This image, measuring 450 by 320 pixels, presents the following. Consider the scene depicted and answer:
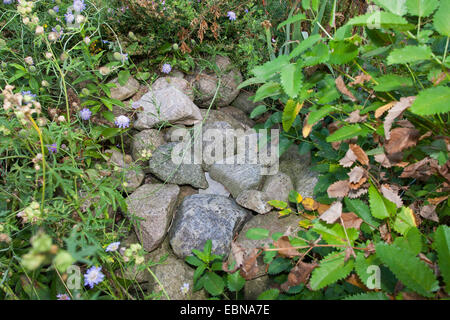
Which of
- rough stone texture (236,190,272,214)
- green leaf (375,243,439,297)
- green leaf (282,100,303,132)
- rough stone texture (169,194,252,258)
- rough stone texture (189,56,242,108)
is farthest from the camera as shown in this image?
rough stone texture (189,56,242,108)

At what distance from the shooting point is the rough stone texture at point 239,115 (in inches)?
90.0

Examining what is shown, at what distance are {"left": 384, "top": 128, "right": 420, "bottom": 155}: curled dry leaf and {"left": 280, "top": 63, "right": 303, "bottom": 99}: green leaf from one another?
402mm

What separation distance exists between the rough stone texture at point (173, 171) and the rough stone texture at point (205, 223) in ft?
0.53

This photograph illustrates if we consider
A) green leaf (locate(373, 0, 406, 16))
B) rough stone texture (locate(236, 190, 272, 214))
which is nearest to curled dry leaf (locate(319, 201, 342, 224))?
rough stone texture (locate(236, 190, 272, 214))

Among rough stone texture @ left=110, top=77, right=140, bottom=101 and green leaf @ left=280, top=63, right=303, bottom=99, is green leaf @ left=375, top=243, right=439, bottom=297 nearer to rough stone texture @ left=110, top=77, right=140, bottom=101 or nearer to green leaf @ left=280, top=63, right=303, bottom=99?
green leaf @ left=280, top=63, right=303, bottom=99

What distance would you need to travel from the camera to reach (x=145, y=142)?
200 cm

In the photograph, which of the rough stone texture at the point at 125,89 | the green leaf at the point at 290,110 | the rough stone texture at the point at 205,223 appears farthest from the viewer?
the rough stone texture at the point at 125,89

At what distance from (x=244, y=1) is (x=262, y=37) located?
16.7 inches

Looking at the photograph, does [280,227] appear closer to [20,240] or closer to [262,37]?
[20,240]

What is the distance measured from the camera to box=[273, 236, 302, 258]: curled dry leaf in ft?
3.92

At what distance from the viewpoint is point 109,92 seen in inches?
76.0

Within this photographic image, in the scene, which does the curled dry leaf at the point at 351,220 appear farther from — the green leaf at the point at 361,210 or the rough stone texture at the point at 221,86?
the rough stone texture at the point at 221,86

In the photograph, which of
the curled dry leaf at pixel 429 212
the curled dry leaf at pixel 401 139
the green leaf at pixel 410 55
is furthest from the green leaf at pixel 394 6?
the curled dry leaf at pixel 429 212
